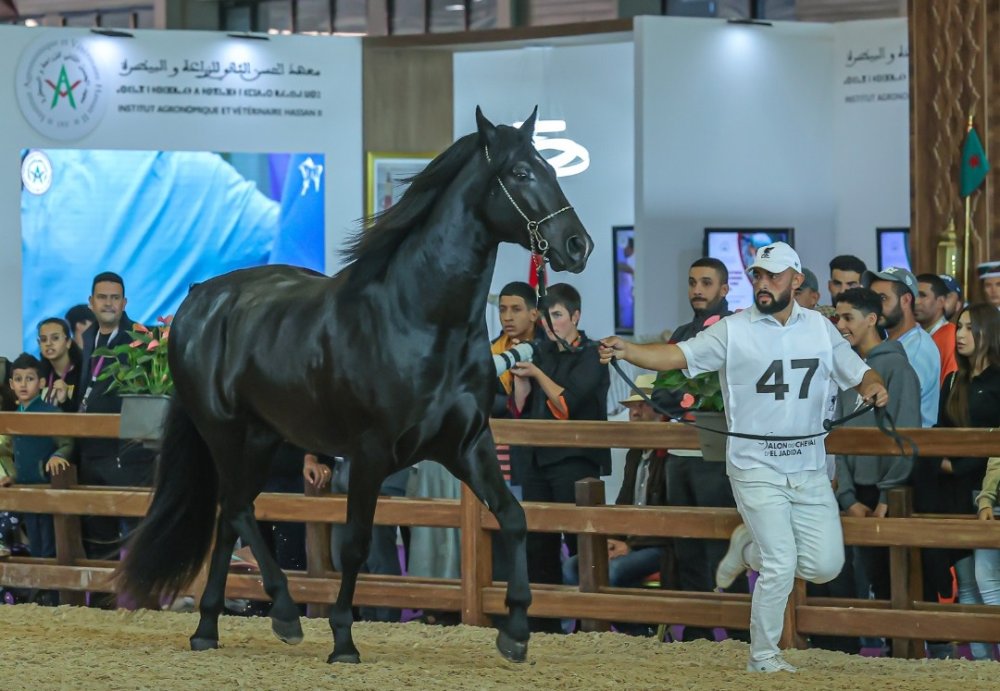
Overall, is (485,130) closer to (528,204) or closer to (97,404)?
(528,204)

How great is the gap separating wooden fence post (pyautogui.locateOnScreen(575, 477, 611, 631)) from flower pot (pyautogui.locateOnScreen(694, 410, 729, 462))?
61 centimetres

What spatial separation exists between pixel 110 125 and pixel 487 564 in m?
9.31

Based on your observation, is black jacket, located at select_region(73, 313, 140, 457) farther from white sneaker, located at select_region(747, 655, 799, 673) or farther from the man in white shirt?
white sneaker, located at select_region(747, 655, 799, 673)

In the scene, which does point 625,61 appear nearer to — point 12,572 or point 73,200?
point 73,200

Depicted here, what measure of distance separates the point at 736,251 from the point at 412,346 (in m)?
8.80

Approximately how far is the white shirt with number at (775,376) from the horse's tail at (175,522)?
6.88ft

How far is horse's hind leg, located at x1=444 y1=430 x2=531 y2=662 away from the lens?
522 cm

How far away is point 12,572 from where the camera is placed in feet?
24.5

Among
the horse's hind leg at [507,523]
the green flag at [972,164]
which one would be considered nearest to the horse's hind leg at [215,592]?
the horse's hind leg at [507,523]

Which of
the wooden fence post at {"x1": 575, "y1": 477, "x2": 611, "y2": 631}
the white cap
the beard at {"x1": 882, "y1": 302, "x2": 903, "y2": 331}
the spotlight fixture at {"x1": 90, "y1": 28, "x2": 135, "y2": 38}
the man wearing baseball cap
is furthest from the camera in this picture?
the spotlight fixture at {"x1": 90, "y1": 28, "x2": 135, "y2": 38}

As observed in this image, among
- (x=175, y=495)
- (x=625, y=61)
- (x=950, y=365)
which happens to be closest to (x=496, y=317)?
(x=625, y=61)

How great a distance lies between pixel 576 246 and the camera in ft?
16.1

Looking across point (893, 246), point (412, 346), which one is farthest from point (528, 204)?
point (893, 246)

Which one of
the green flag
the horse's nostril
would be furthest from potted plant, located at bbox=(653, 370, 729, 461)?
the green flag
